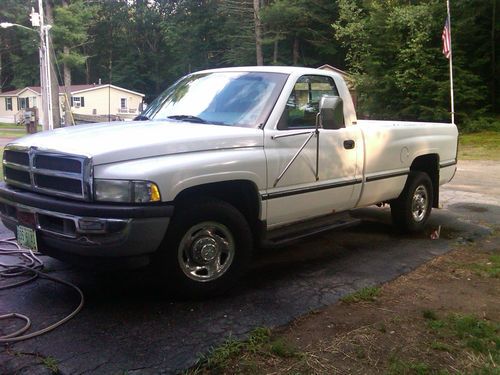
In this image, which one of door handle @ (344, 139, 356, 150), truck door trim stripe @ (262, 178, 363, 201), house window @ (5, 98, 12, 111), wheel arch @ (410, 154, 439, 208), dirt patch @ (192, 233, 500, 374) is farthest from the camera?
house window @ (5, 98, 12, 111)

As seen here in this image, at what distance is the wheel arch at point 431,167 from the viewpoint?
6.74 meters

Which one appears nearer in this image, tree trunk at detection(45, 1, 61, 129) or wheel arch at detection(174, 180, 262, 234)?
wheel arch at detection(174, 180, 262, 234)

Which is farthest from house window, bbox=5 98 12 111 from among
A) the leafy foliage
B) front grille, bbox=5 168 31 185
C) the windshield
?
front grille, bbox=5 168 31 185

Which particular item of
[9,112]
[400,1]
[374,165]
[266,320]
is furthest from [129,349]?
[9,112]

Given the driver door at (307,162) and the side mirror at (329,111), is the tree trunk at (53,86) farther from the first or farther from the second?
the side mirror at (329,111)

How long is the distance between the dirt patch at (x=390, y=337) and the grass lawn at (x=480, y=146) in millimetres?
14901

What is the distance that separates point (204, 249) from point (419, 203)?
367 cm

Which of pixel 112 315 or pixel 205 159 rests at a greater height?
pixel 205 159

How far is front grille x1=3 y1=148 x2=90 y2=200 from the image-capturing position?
3.62 meters

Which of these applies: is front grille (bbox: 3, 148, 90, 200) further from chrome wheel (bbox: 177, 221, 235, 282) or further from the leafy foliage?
the leafy foliage

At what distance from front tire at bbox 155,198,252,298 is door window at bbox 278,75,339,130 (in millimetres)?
1036

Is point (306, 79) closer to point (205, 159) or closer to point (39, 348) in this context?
point (205, 159)

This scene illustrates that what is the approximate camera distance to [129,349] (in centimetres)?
335

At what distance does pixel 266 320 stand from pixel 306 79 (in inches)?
96.5
